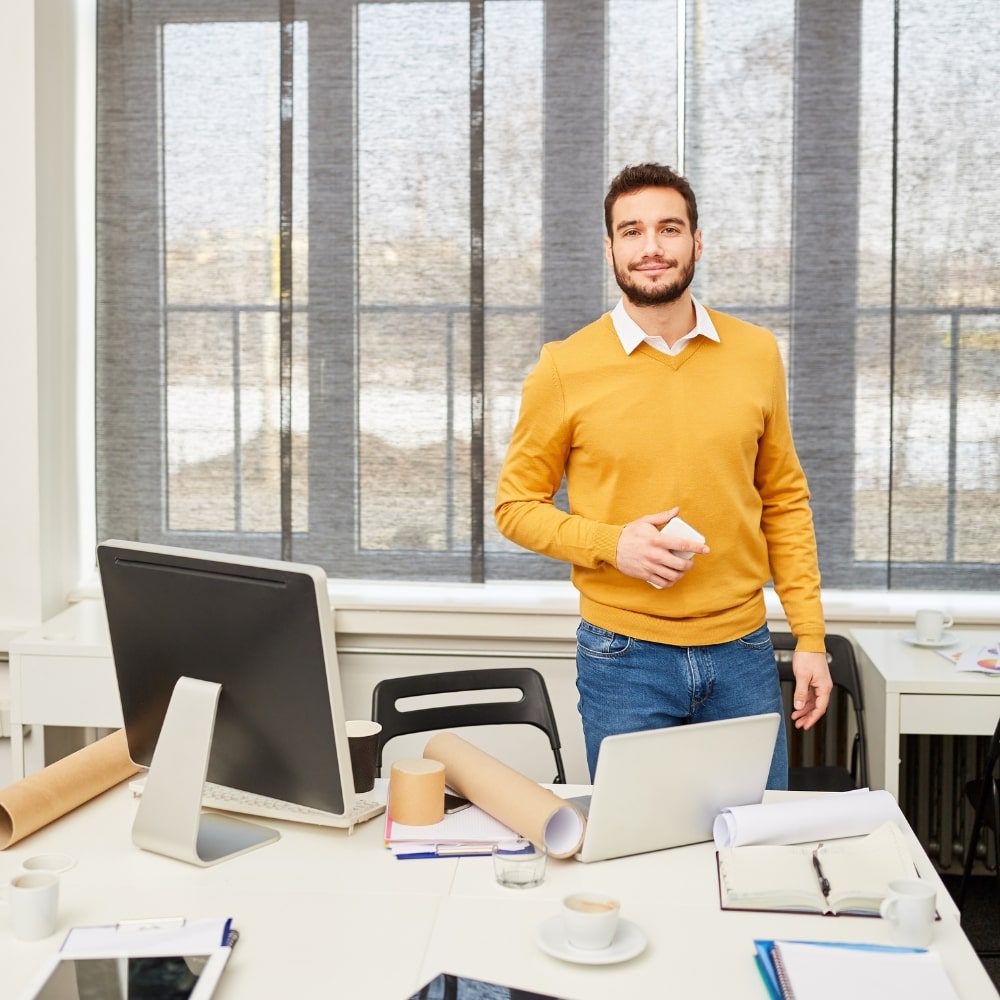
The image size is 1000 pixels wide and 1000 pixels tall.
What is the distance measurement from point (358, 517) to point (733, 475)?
1584mm

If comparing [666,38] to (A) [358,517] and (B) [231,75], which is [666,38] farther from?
→ (A) [358,517]

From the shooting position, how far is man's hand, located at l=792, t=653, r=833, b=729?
2088mm

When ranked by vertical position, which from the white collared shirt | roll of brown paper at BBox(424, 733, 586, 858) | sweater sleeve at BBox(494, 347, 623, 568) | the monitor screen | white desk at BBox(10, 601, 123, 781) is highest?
the white collared shirt

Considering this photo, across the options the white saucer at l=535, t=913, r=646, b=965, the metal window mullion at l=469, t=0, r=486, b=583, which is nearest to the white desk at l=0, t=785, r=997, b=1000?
the white saucer at l=535, t=913, r=646, b=965

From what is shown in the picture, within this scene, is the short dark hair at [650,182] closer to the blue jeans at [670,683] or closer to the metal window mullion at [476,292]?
the blue jeans at [670,683]

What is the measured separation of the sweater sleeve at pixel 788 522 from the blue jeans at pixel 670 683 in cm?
12

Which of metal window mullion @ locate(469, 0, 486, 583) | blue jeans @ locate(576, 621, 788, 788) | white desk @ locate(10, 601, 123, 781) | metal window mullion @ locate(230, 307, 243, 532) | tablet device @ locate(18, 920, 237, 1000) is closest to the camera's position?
tablet device @ locate(18, 920, 237, 1000)

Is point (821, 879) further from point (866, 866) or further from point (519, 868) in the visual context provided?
point (519, 868)

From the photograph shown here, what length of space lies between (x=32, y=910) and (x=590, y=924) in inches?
26.1

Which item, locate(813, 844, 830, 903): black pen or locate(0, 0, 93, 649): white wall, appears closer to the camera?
locate(813, 844, 830, 903): black pen

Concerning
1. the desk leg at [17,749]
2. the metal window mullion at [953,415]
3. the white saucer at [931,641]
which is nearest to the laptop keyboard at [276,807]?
the desk leg at [17,749]

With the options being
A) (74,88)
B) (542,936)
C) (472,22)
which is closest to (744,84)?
(472,22)

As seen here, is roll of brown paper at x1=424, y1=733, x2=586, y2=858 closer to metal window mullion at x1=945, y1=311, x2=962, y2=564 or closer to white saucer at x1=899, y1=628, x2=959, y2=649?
white saucer at x1=899, y1=628, x2=959, y2=649

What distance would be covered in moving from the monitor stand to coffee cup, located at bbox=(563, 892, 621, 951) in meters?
0.55
